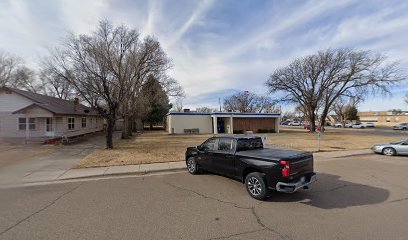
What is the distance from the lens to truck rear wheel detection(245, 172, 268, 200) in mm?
5734

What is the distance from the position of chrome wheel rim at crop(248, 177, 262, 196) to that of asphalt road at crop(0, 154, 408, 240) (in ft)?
0.82

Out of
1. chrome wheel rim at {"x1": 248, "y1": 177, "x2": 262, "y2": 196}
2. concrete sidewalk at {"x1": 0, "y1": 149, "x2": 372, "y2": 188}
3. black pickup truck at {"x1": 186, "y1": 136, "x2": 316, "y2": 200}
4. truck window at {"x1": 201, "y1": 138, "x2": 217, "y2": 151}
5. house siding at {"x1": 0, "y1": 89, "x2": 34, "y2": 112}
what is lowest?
concrete sidewalk at {"x1": 0, "y1": 149, "x2": 372, "y2": 188}

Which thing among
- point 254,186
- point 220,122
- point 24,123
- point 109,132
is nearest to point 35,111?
point 24,123

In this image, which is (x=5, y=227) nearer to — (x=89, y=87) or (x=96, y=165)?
(x=96, y=165)

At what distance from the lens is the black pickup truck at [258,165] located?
5.52m

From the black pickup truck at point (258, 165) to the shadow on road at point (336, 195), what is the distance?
41cm

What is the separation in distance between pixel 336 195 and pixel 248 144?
275cm

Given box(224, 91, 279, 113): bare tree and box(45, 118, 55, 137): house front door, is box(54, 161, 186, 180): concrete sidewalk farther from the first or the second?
box(224, 91, 279, 113): bare tree

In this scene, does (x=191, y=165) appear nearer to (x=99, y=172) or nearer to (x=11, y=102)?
(x=99, y=172)

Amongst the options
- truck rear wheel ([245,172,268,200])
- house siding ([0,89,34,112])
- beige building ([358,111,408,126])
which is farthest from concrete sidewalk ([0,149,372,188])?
beige building ([358,111,408,126])

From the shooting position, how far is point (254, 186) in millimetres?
6000

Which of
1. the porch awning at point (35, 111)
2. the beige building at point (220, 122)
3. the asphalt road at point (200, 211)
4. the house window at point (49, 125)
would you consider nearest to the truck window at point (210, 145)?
the asphalt road at point (200, 211)

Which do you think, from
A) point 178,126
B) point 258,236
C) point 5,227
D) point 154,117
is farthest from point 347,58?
point 5,227

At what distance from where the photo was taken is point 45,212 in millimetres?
5188
